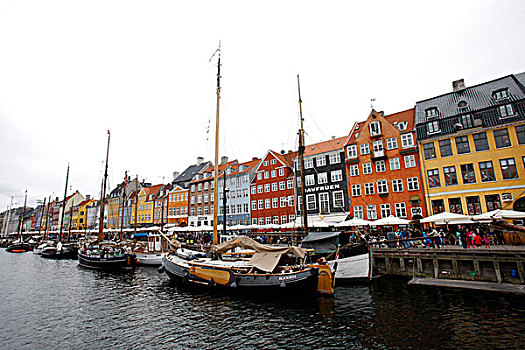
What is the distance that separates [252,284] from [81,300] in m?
11.2

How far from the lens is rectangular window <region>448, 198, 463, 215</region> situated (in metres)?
29.5

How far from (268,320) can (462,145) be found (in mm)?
29697

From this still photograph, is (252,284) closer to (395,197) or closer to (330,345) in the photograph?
(330,345)

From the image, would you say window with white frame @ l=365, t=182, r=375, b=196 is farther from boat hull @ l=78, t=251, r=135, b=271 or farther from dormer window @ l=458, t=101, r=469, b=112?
boat hull @ l=78, t=251, r=135, b=271

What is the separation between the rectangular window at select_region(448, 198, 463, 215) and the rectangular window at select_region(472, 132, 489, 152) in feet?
19.0

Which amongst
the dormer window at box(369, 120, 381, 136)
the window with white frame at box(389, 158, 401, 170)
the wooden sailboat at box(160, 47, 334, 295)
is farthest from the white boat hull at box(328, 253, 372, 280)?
the dormer window at box(369, 120, 381, 136)

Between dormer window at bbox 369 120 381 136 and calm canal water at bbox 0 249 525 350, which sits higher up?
dormer window at bbox 369 120 381 136

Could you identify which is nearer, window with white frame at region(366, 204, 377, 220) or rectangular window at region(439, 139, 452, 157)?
rectangular window at region(439, 139, 452, 157)

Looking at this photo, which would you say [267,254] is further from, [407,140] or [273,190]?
[273,190]

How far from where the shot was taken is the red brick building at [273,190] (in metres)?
45.1

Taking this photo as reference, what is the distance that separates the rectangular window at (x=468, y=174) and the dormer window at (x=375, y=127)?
10.4 metres

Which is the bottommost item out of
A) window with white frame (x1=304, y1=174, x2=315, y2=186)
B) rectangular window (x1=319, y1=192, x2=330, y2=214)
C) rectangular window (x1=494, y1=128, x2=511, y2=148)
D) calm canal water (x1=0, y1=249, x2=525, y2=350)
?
calm canal water (x1=0, y1=249, x2=525, y2=350)

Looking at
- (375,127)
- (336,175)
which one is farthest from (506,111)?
(336,175)

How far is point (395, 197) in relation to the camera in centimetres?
3416
